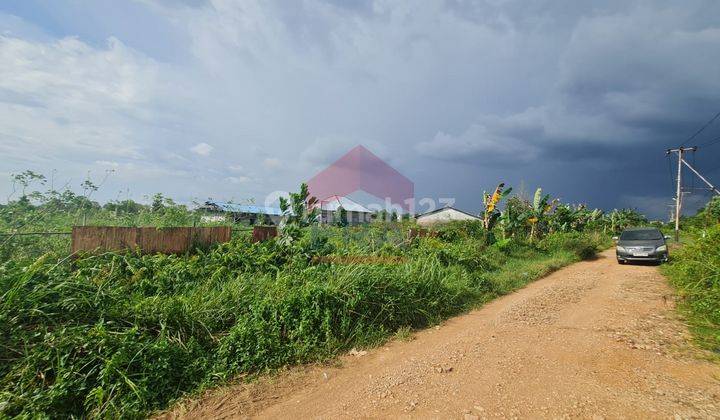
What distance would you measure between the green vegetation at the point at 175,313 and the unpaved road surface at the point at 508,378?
37 centimetres

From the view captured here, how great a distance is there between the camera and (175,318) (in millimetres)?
3947

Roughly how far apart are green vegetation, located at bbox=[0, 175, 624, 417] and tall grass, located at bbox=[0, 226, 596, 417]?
0.01 meters

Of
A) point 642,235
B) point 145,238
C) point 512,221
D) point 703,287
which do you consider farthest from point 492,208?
point 145,238

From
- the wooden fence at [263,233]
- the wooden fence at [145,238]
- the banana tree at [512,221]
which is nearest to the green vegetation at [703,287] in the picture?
the wooden fence at [263,233]

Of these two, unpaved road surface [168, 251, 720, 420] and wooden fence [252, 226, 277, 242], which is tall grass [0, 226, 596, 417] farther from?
wooden fence [252, 226, 277, 242]

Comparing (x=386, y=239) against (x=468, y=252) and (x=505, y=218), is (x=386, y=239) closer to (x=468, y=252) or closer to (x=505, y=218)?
(x=468, y=252)

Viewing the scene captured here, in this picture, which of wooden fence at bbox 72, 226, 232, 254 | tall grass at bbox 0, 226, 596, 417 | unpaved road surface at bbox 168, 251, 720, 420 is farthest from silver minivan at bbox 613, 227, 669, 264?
wooden fence at bbox 72, 226, 232, 254

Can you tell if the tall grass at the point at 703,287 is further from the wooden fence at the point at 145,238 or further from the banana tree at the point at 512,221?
the banana tree at the point at 512,221

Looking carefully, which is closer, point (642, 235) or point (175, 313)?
point (175, 313)

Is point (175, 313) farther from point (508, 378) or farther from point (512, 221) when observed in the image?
point (512, 221)

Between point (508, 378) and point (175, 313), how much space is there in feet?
12.3

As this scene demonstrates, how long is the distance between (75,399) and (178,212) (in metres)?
6.58

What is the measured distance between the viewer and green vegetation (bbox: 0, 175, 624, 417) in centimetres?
311

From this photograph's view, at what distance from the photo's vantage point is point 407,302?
5691 millimetres
